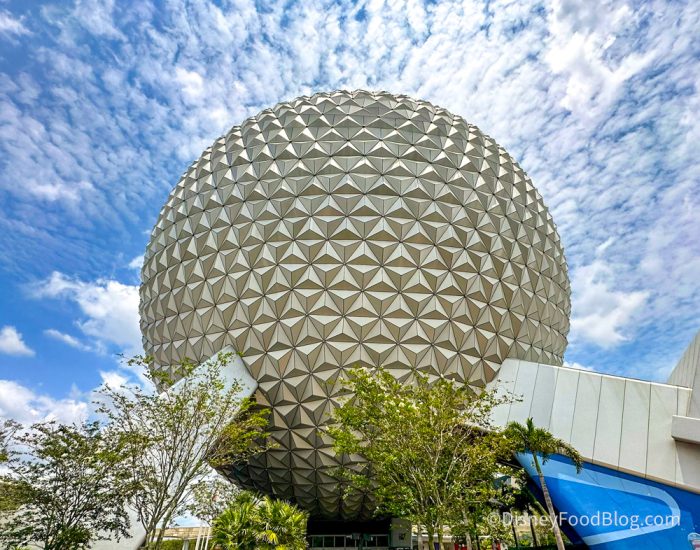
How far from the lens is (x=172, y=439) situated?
548 inches

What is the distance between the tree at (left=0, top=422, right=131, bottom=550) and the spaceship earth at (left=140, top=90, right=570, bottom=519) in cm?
611

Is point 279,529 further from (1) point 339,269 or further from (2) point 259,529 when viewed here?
(1) point 339,269

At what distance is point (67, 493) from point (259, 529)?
744 centimetres

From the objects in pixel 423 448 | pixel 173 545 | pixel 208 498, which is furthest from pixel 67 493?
pixel 173 545

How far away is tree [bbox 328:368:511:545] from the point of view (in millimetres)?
13055

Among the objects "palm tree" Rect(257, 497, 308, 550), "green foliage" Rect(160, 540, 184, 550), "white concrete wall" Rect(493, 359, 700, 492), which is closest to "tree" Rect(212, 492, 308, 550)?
"palm tree" Rect(257, 497, 308, 550)

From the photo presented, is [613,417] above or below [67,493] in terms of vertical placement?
above

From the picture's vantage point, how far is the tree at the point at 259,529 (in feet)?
43.7

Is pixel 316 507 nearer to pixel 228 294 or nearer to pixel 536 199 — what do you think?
pixel 228 294

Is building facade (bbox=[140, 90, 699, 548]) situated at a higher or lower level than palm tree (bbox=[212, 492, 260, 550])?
higher

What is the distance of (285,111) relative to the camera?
24.8 m

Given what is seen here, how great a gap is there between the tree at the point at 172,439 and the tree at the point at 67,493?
2.75ft

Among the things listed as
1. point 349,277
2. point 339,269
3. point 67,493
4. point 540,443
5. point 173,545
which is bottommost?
point 173,545

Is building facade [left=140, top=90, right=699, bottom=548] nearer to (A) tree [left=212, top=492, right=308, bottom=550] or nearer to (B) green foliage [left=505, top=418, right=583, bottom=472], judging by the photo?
(B) green foliage [left=505, top=418, right=583, bottom=472]
